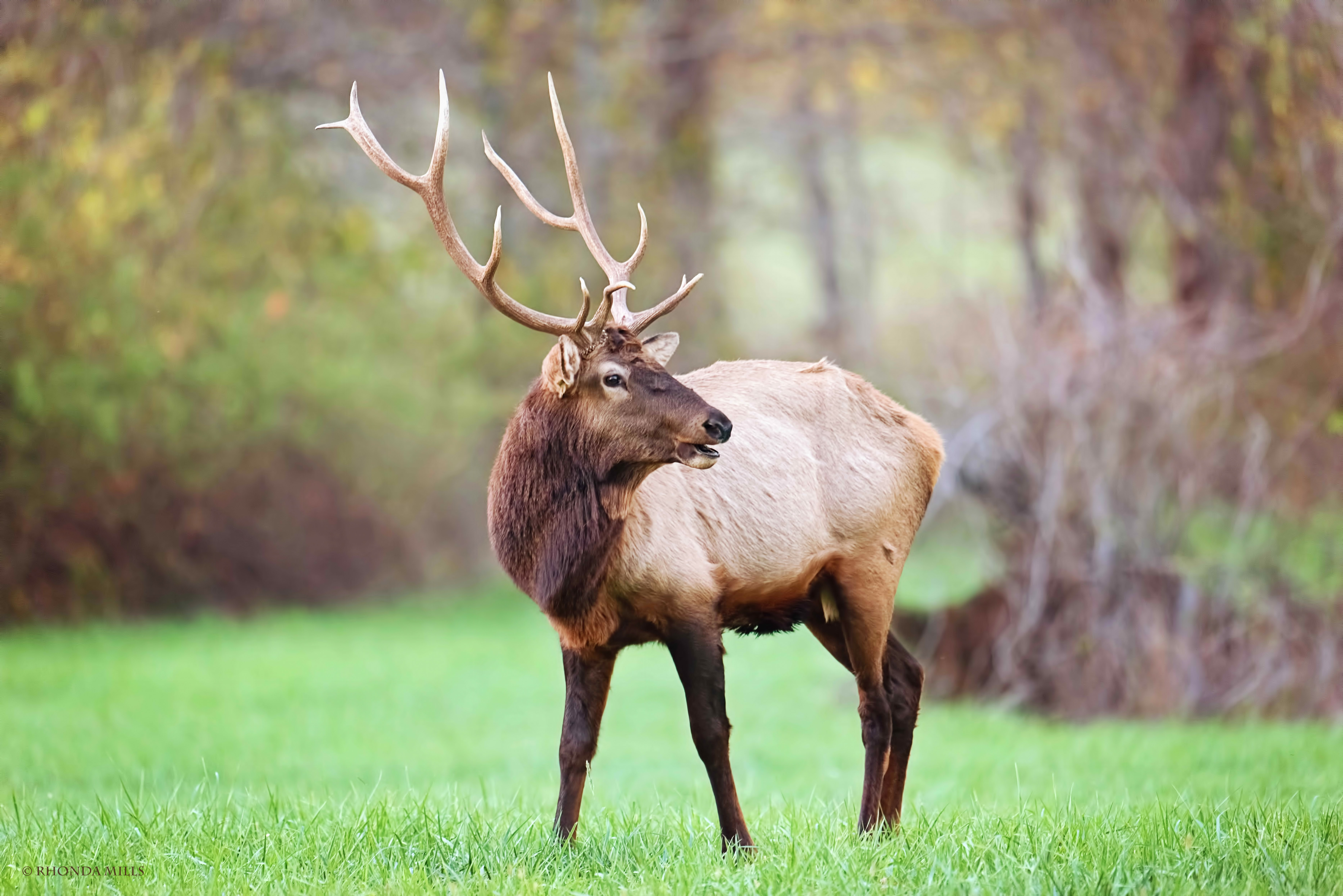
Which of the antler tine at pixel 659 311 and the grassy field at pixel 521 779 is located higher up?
the antler tine at pixel 659 311

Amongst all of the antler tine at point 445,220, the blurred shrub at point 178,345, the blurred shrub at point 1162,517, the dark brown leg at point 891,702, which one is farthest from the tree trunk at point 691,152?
the antler tine at point 445,220

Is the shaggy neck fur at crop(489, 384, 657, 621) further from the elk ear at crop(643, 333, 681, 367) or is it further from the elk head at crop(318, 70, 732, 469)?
the elk ear at crop(643, 333, 681, 367)

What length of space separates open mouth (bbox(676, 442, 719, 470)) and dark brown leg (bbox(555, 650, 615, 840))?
820 millimetres

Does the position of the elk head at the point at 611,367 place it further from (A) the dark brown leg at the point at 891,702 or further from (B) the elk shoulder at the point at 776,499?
(A) the dark brown leg at the point at 891,702

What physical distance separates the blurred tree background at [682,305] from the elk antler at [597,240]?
5271mm

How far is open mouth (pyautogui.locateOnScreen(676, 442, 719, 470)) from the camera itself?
198 inches

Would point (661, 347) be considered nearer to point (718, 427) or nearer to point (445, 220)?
point (718, 427)

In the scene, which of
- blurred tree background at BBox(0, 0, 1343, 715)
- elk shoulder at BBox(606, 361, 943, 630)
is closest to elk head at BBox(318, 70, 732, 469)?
elk shoulder at BBox(606, 361, 943, 630)

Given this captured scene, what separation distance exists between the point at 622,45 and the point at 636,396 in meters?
14.5

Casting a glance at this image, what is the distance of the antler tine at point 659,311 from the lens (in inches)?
208

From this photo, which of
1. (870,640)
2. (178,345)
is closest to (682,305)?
(178,345)

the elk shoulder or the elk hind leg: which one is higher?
the elk shoulder

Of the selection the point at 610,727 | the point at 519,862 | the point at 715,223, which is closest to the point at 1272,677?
the point at 610,727

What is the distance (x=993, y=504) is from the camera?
434 inches
